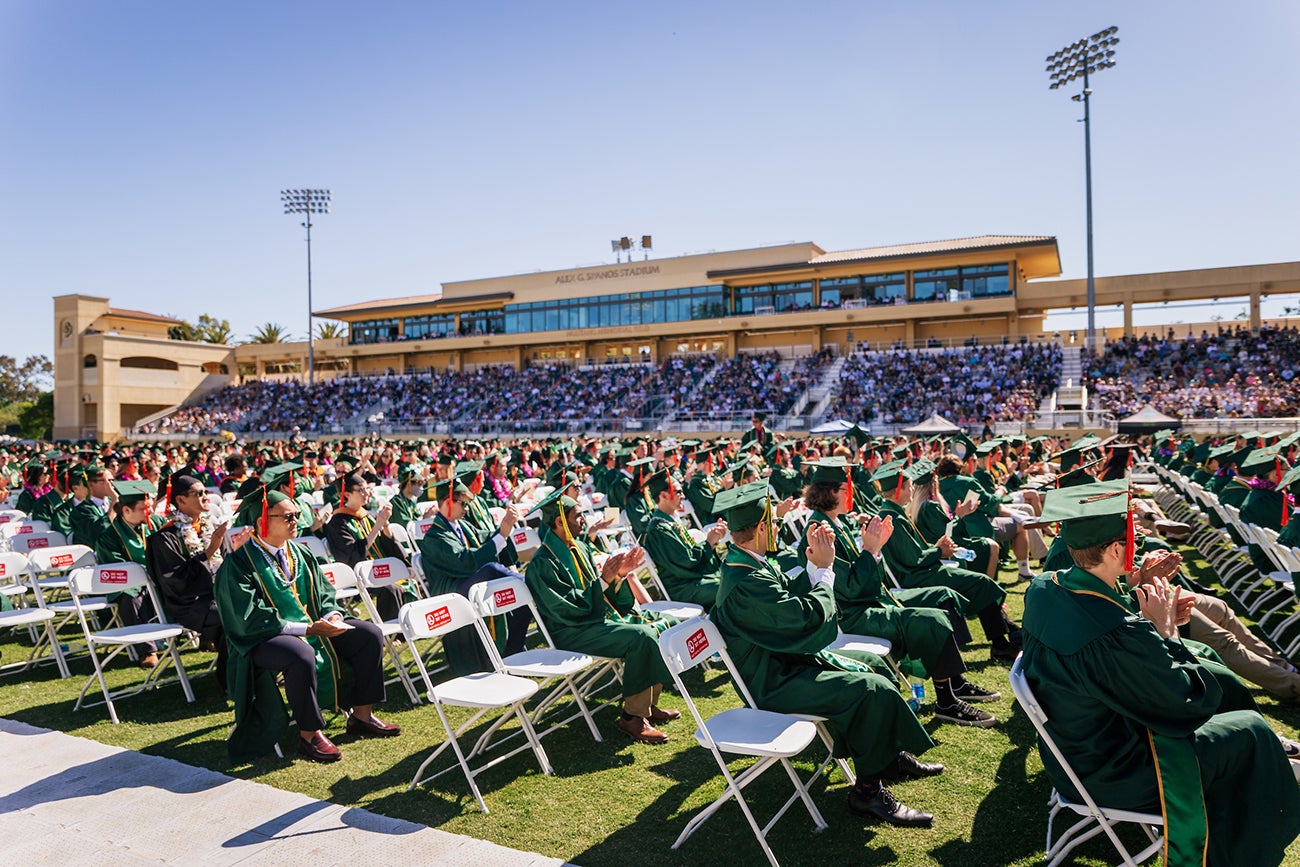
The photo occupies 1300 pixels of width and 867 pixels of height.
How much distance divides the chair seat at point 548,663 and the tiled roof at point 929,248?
40.7 metres

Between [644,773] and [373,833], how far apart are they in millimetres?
1541

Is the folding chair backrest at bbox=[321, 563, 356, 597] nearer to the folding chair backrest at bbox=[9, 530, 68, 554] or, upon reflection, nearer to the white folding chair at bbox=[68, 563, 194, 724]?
the white folding chair at bbox=[68, 563, 194, 724]

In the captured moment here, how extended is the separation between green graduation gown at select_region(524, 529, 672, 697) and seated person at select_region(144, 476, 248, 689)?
2739mm

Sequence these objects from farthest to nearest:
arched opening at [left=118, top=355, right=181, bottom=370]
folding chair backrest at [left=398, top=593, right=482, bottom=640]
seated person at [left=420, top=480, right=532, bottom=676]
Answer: arched opening at [left=118, top=355, right=181, bottom=370]
seated person at [left=420, top=480, right=532, bottom=676]
folding chair backrest at [left=398, top=593, right=482, bottom=640]

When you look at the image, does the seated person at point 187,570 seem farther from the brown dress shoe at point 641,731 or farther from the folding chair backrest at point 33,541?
the brown dress shoe at point 641,731

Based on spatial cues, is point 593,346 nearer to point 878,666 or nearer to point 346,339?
point 346,339

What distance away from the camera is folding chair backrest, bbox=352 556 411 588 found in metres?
6.35

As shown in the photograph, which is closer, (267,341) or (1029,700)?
(1029,700)

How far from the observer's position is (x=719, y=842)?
13.0ft

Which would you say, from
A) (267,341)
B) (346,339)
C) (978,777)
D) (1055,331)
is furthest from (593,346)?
(978,777)

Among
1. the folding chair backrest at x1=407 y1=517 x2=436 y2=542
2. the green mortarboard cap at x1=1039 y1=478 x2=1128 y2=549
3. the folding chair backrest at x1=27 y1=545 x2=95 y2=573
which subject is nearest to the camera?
the green mortarboard cap at x1=1039 y1=478 x2=1128 y2=549

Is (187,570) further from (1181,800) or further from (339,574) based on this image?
(1181,800)

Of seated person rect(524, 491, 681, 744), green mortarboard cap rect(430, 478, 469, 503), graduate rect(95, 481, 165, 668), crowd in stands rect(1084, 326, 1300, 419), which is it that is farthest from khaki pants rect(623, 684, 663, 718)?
crowd in stands rect(1084, 326, 1300, 419)

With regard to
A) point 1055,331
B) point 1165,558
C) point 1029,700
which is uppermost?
point 1055,331
